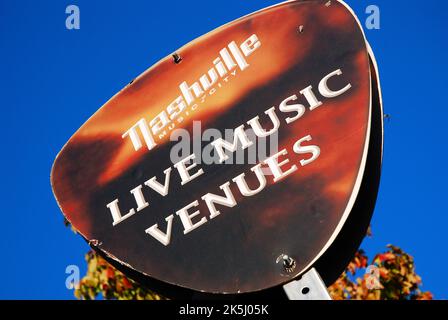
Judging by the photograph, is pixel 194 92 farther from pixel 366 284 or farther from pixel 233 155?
pixel 366 284

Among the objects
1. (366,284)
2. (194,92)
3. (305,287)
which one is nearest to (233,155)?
(194,92)

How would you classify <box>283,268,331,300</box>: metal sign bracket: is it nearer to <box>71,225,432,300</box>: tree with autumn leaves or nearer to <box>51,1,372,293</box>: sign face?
<box>51,1,372,293</box>: sign face

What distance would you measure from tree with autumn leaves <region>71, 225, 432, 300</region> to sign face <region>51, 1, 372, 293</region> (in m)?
3.97

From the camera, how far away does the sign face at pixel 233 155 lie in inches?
191

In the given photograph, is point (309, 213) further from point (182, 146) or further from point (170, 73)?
point (170, 73)

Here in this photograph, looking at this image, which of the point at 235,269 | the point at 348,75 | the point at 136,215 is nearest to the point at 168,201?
the point at 136,215

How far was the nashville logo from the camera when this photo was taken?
19.1ft

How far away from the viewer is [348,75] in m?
5.28

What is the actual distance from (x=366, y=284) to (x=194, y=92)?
4781 millimetres

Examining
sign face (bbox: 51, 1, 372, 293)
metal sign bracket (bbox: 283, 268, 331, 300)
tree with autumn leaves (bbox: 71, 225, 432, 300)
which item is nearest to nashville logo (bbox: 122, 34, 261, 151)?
sign face (bbox: 51, 1, 372, 293)

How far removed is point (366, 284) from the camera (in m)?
9.66

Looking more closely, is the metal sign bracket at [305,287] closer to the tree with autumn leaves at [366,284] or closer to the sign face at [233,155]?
the sign face at [233,155]

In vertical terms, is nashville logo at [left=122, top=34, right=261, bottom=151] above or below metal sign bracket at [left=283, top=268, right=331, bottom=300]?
above

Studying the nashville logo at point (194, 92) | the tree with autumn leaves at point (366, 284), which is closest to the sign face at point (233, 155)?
the nashville logo at point (194, 92)
